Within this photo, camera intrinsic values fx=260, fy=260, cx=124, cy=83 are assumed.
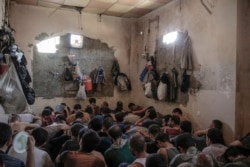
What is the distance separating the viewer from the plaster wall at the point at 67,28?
6867 millimetres

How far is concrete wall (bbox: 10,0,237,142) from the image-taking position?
4.67 meters

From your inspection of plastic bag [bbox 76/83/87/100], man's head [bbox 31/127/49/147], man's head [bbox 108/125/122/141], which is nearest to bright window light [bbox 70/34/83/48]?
plastic bag [bbox 76/83/87/100]

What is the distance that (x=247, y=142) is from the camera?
3.68m

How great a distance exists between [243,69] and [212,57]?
0.67m

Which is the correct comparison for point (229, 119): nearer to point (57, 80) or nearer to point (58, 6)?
point (57, 80)

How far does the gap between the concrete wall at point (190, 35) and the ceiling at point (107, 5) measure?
0.20 m

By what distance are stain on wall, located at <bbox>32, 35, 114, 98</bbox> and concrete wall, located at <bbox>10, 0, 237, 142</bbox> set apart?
0.63ft

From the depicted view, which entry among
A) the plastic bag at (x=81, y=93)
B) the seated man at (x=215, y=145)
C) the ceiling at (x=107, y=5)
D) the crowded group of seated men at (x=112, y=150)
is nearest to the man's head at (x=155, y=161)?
the crowded group of seated men at (x=112, y=150)

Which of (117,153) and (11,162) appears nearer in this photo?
(11,162)

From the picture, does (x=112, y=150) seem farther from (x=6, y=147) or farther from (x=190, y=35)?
(x=190, y=35)

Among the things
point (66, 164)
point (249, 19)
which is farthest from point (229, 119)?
point (66, 164)

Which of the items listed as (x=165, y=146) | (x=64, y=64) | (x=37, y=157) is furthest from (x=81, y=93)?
(x=37, y=157)

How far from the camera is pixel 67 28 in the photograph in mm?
7316

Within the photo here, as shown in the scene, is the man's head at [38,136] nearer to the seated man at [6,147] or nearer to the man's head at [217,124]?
the seated man at [6,147]
